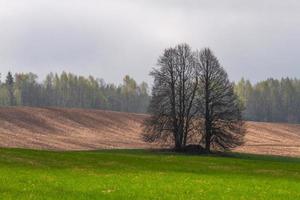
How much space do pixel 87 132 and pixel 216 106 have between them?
41.2 m

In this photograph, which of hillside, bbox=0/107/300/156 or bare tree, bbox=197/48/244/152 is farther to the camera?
hillside, bbox=0/107/300/156

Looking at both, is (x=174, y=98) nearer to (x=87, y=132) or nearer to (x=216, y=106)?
(x=216, y=106)

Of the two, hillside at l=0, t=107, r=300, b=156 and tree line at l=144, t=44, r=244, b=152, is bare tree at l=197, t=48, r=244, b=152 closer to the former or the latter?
tree line at l=144, t=44, r=244, b=152

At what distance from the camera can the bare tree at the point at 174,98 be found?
75.6 meters

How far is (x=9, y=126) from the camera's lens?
10000 cm

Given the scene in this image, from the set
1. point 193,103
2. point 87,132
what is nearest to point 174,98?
point 193,103

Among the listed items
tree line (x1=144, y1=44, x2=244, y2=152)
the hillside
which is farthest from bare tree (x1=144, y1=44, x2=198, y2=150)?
the hillside

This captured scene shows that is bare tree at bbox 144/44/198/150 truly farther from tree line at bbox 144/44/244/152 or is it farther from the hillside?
the hillside

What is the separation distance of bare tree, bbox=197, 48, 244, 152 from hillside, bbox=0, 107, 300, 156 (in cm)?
1495

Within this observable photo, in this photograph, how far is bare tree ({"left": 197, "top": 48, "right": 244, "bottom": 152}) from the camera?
7306 centimetres

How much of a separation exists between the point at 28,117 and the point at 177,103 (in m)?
44.2

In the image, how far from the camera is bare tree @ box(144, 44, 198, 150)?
75562 mm

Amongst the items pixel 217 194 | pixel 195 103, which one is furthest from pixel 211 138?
pixel 217 194

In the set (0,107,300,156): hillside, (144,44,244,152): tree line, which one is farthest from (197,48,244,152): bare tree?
(0,107,300,156): hillside
